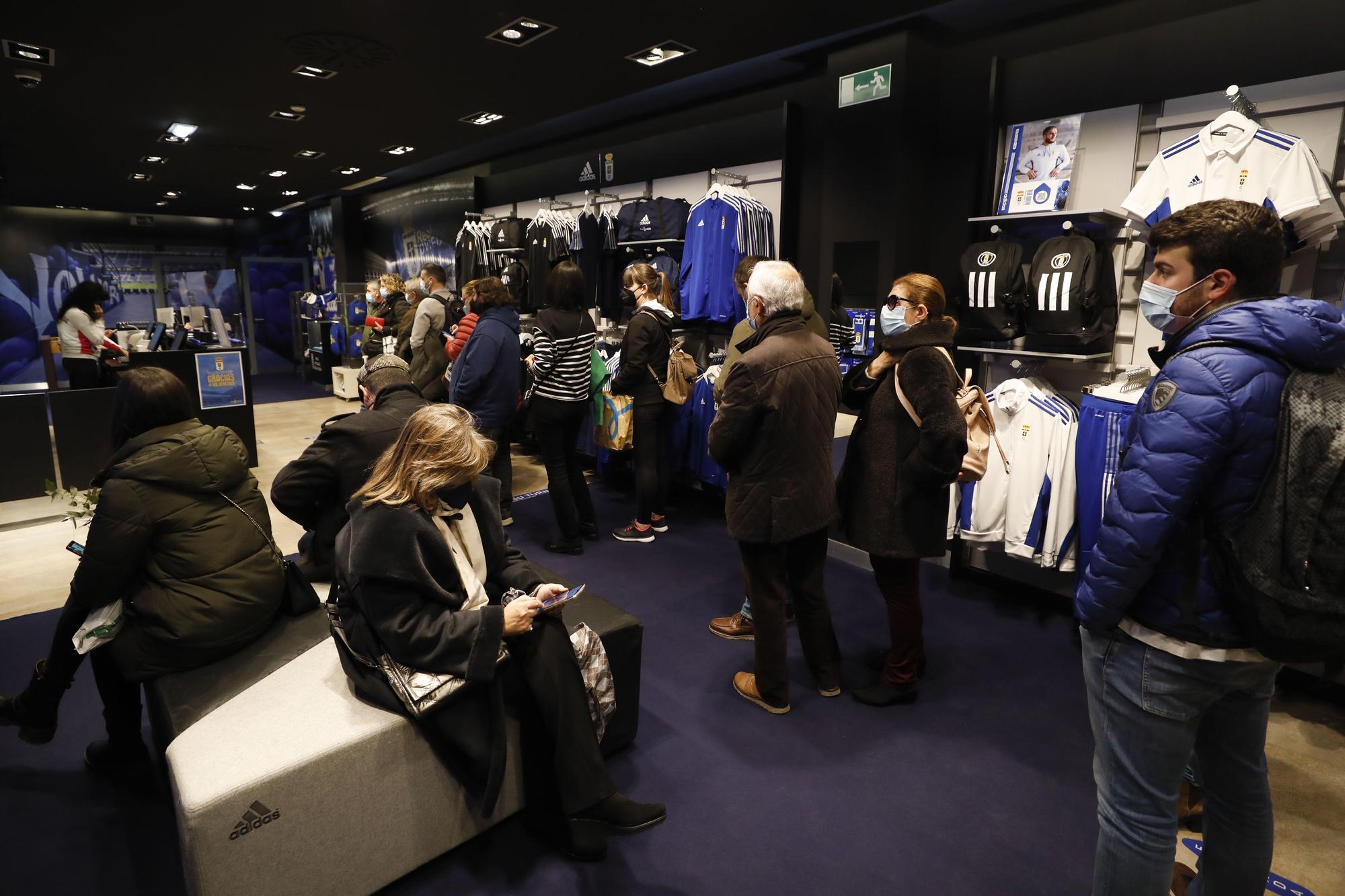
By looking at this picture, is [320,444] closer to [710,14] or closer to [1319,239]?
[710,14]

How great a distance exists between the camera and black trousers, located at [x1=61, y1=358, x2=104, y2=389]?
654 centimetres

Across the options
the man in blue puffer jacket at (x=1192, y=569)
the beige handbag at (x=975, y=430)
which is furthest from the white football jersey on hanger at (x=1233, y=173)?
the man in blue puffer jacket at (x=1192, y=569)

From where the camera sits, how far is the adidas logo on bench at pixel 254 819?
66.2 inches

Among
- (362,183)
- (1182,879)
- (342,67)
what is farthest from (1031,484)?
(362,183)

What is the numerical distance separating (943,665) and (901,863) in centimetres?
127

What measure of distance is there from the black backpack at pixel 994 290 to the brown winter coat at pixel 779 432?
1480 mm

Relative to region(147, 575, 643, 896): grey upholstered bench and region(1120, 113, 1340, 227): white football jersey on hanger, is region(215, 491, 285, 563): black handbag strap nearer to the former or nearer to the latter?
region(147, 575, 643, 896): grey upholstered bench

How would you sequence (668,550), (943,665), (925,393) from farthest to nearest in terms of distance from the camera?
(668,550), (943,665), (925,393)

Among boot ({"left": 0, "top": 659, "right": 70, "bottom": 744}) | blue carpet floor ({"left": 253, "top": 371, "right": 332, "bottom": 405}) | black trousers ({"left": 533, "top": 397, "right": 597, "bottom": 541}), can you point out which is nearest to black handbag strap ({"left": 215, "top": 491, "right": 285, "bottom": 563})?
boot ({"left": 0, "top": 659, "right": 70, "bottom": 744})

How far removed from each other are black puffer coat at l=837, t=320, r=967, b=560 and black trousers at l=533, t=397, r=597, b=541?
200 cm

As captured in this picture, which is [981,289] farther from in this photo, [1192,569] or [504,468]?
[504,468]

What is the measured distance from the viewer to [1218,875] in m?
1.60

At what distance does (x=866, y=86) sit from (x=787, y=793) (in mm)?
3900

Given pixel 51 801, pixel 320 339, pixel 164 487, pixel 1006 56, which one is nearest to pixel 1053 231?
pixel 1006 56
